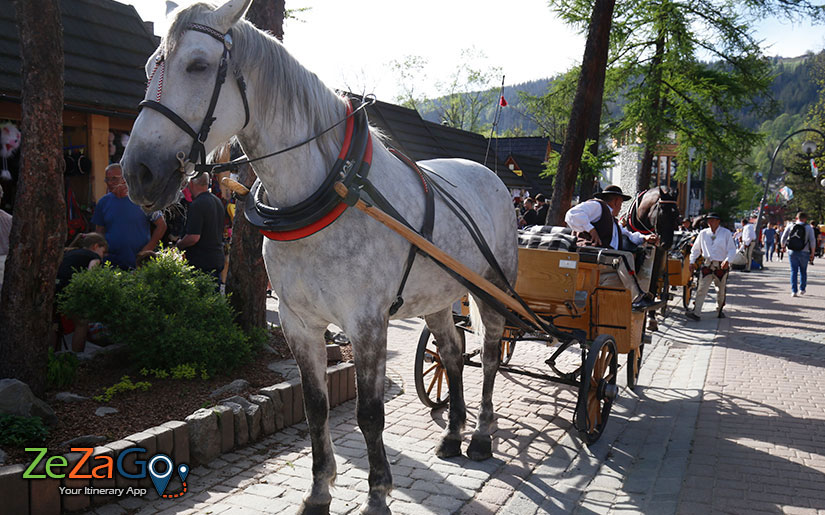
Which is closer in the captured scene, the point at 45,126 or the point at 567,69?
the point at 45,126

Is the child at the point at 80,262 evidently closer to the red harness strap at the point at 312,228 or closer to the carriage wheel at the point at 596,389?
the red harness strap at the point at 312,228

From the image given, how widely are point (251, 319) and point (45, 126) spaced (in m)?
2.60

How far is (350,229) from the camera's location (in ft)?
9.73

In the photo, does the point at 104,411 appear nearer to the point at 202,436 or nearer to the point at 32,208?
the point at 202,436

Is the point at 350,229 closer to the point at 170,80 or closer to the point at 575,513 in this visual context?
the point at 170,80

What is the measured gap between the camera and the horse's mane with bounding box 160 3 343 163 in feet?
8.30

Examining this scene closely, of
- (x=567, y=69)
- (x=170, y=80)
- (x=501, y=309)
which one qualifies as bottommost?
(x=501, y=309)

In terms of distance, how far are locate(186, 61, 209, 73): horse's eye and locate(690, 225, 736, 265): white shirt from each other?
11.6 m

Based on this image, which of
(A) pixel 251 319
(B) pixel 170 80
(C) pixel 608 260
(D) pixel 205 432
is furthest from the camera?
(A) pixel 251 319

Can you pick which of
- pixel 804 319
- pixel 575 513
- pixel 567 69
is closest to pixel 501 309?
pixel 575 513

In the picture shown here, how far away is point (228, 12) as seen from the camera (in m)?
2.53

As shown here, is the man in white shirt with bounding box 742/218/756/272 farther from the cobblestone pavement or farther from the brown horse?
the cobblestone pavement

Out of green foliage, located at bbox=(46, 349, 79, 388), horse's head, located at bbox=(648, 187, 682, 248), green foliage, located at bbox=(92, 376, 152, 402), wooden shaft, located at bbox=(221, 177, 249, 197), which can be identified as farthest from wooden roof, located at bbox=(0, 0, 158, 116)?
horse's head, located at bbox=(648, 187, 682, 248)

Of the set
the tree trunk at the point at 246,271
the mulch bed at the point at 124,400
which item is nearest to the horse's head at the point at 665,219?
the tree trunk at the point at 246,271
